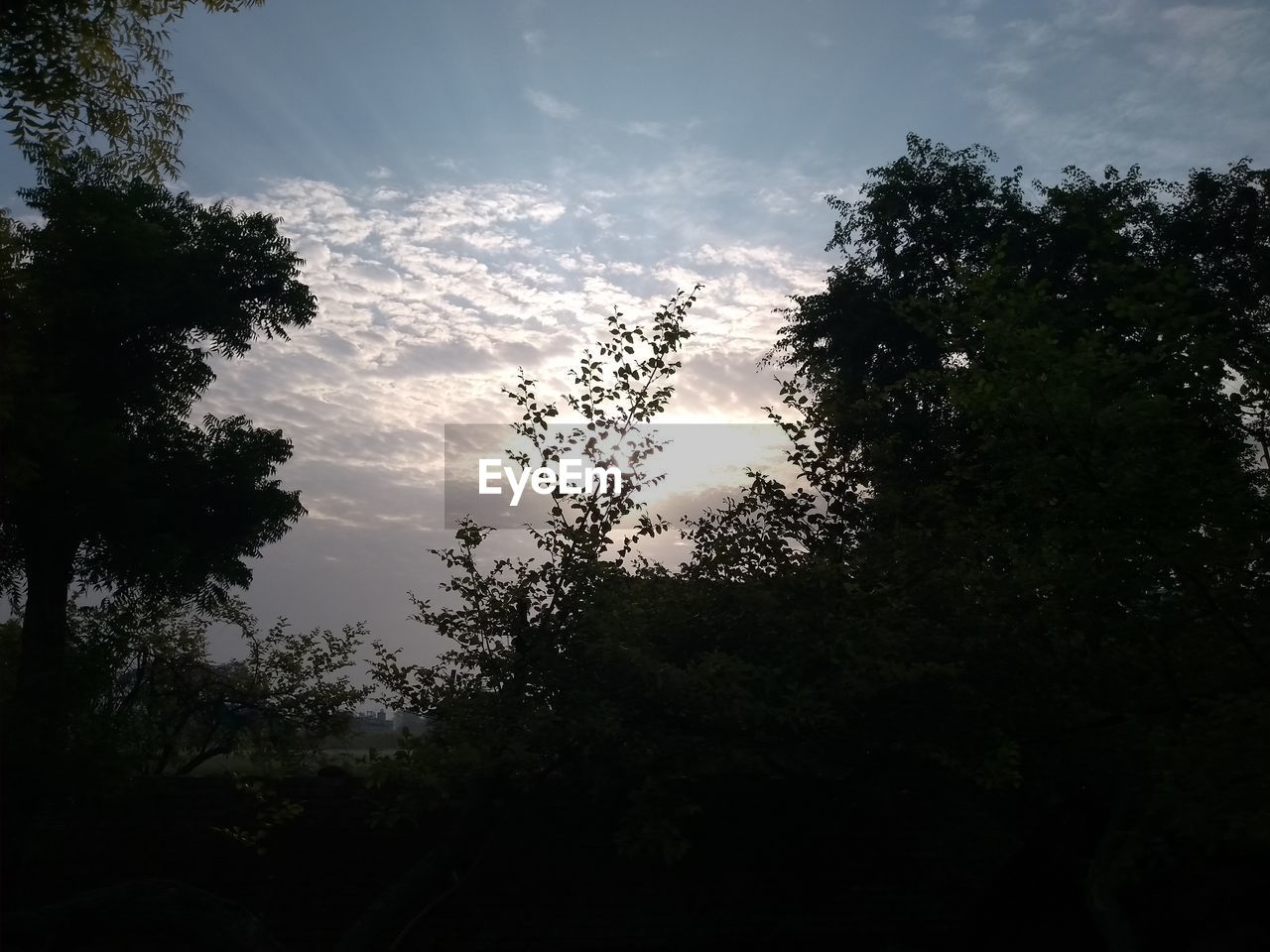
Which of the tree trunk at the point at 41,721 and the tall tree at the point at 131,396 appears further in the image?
the tall tree at the point at 131,396

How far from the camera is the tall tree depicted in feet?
46.1

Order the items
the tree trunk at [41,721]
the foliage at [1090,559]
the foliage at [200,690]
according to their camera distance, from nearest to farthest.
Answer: the foliage at [1090,559] < the tree trunk at [41,721] < the foliage at [200,690]

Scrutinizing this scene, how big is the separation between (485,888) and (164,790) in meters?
3.34

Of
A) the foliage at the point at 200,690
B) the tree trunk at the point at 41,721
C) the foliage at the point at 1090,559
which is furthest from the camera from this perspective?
the foliage at the point at 200,690

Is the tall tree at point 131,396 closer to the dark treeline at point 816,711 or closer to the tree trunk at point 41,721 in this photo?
the dark treeline at point 816,711

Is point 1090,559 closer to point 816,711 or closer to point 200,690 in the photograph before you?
point 816,711

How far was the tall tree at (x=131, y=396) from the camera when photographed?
1405 centimetres

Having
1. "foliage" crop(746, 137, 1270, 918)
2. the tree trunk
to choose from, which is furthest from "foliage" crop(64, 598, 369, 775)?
"foliage" crop(746, 137, 1270, 918)

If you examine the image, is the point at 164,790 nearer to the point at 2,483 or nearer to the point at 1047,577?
the point at 2,483

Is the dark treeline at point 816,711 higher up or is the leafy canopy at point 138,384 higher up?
the leafy canopy at point 138,384

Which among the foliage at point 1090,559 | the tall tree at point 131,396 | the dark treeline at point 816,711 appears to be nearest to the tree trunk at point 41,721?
the dark treeline at point 816,711

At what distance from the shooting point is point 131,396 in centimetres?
1585

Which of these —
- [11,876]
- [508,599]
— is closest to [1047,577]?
[508,599]

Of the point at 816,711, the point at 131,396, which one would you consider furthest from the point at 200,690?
the point at 816,711
